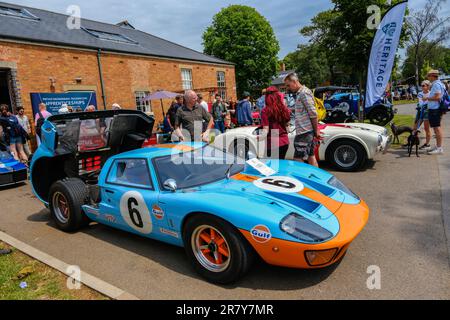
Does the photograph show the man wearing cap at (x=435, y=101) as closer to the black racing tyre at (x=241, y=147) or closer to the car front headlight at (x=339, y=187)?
the black racing tyre at (x=241, y=147)

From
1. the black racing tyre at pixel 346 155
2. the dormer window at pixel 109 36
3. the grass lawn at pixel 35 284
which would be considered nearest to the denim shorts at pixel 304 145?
the black racing tyre at pixel 346 155

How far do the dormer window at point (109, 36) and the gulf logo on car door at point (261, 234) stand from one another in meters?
16.4

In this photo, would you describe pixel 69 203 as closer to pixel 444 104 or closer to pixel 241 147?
pixel 241 147

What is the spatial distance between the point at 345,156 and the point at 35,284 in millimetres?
5441

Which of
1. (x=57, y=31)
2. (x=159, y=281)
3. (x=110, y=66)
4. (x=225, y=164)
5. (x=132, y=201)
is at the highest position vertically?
(x=57, y=31)

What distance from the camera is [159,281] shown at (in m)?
2.86

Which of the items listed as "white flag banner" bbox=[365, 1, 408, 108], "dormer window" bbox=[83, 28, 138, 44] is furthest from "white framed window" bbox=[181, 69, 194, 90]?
"white flag banner" bbox=[365, 1, 408, 108]

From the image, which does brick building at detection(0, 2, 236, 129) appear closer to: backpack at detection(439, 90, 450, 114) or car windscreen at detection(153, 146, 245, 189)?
car windscreen at detection(153, 146, 245, 189)

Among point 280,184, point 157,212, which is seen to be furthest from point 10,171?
point 280,184

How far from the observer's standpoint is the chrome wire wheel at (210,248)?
2674mm

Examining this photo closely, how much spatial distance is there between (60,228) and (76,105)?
9.00m
